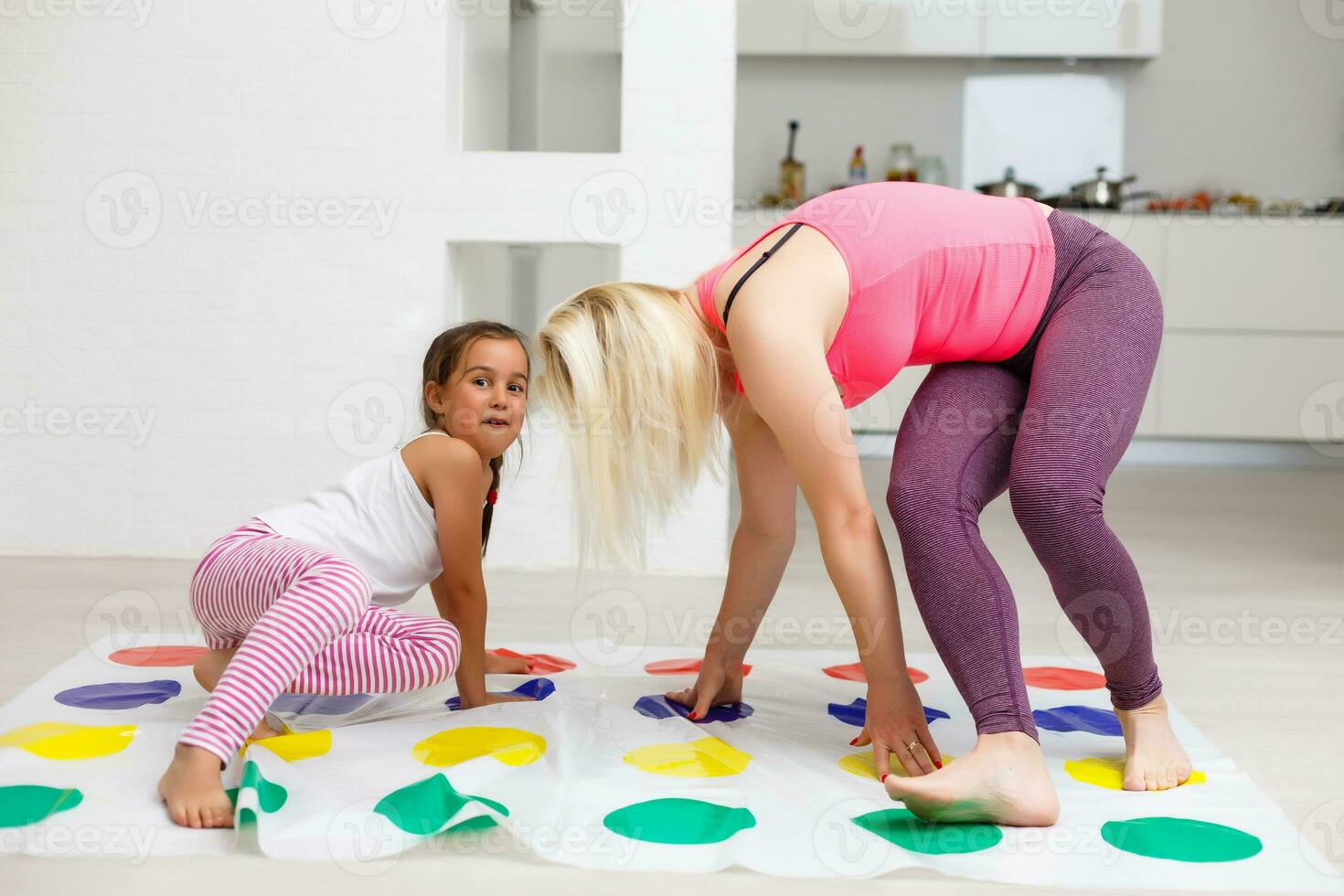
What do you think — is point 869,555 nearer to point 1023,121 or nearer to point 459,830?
point 459,830

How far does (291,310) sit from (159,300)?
28 centimetres

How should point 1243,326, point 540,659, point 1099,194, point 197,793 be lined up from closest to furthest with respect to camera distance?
1. point 197,793
2. point 540,659
3. point 1243,326
4. point 1099,194

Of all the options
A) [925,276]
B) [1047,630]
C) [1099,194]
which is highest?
[1099,194]

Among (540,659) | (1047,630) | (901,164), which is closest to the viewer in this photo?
(540,659)

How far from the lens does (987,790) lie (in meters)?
1.29

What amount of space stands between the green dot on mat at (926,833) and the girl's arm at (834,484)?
0.08 meters

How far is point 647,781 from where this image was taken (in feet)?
4.65

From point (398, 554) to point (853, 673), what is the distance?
0.74 meters

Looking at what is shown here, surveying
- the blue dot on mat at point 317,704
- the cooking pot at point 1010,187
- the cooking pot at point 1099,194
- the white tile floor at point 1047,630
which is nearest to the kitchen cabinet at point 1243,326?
the cooking pot at point 1099,194

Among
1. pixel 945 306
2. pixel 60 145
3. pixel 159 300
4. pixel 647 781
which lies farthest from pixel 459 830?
pixel 60 145

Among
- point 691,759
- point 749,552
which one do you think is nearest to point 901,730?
point 691,759

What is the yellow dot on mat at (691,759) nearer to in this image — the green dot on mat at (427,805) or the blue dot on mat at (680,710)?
the blue dot on mat at (680,710)

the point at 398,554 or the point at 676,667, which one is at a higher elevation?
the point at 398,554

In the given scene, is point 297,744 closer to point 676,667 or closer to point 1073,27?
point 676,667
